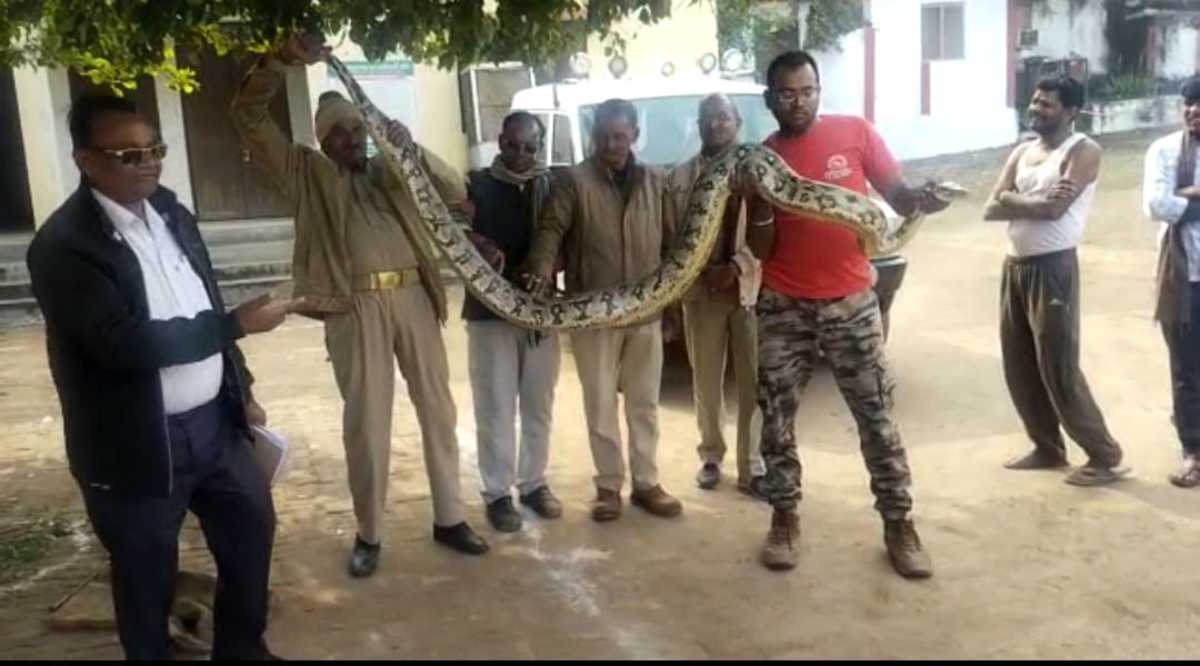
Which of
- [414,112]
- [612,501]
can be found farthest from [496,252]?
[414,112]

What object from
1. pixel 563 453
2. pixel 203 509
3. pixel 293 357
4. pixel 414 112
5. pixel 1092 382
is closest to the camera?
pixel 203 509

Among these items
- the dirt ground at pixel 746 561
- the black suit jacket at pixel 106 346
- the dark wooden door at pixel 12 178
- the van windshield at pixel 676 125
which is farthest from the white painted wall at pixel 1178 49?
the black suit jacket at pixel 106 346

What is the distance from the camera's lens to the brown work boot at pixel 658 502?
5715 millimetres

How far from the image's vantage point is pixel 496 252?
5289 millimetres

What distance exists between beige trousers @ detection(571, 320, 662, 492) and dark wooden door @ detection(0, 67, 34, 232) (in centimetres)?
1149

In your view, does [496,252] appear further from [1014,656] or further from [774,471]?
[1014,656]

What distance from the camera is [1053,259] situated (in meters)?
5.78

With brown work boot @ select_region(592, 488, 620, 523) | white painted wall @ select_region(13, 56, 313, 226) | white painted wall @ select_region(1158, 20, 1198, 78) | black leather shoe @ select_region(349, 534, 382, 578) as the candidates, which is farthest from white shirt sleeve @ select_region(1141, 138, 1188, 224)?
white painted wall @ select_region(1158, 20, 1198, 78)

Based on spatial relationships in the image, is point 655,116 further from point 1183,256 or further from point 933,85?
point 933,85

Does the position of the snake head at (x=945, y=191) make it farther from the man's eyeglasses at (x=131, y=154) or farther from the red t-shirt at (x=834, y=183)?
the man's eyeglasses at (x=131, y=154)

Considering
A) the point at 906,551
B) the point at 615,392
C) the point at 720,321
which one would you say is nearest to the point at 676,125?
the point at 720,321

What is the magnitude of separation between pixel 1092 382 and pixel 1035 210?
2671 millimetres

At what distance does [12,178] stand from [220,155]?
8.91 ft

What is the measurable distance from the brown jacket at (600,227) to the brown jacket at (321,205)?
63 centimetres
